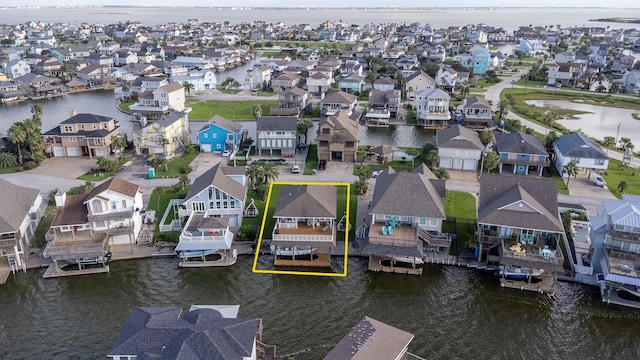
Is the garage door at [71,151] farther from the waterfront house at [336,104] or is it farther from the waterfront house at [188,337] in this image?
the waterfront house at [188,337]

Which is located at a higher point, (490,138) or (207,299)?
(490,138)

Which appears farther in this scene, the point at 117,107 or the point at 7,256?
the point at 117,107

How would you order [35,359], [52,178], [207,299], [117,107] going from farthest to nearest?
[117,107] → [52,178] → [207,299] → [35,359]

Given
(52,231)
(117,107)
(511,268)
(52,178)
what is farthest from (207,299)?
(117,107)

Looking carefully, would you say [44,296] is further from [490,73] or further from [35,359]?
[490,73]

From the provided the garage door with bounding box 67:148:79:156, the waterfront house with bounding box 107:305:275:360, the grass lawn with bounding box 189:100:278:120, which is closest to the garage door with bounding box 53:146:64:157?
the garage door with bounding box 67:148:79:156

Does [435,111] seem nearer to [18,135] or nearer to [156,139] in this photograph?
[156,139]
